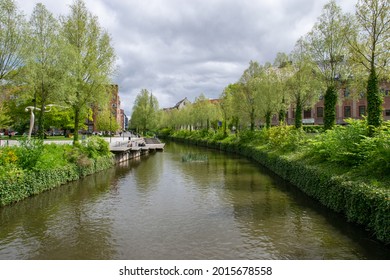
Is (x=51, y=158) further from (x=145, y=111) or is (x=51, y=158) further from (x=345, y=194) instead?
(x=145, y=111)

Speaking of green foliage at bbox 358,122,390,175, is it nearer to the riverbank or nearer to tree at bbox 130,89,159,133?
the riverbank

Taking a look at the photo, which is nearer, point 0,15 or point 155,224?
point 155,224

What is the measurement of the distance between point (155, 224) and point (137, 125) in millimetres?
74932

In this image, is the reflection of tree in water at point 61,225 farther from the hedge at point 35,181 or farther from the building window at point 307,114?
the building window at point 307,114

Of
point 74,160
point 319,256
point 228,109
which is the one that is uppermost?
point 228,109

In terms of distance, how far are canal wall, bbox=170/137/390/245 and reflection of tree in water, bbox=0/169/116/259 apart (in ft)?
27.7

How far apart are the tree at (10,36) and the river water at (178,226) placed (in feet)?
27.8

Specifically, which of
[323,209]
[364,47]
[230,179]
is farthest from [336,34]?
[323,209]

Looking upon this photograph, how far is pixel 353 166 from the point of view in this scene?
566 inches

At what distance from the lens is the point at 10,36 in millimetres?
18969

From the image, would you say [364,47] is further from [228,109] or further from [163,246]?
[228,109]

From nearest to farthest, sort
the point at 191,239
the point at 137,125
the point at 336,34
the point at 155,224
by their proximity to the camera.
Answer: the point at 191,239
the point at 155,224
the point at 336,34
the point at 137,125

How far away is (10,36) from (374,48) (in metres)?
21.9

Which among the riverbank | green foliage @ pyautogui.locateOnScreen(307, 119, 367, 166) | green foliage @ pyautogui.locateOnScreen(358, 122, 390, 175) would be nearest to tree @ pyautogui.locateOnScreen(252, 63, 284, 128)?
green foliage @ pyautogui.locateOnScreen(307, 119, 367, 166)
